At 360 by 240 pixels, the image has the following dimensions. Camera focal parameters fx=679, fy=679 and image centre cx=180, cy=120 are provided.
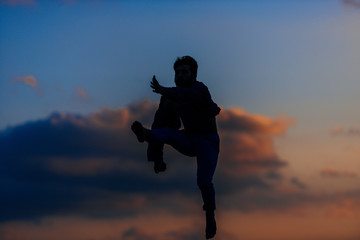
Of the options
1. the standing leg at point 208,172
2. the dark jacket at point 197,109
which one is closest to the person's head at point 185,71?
the dark jacket at point 197,109

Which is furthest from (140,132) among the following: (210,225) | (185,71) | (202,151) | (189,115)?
(210,225)

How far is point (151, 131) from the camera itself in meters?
14.7

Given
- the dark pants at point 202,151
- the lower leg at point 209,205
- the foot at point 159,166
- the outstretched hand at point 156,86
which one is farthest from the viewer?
the foot at point 159,166

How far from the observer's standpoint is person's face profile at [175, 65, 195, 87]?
1521cm

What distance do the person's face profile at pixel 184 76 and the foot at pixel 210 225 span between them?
311 centimetres

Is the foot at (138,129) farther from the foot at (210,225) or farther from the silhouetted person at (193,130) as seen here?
the foot at (210,225)

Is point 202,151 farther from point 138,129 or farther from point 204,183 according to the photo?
point 138,129

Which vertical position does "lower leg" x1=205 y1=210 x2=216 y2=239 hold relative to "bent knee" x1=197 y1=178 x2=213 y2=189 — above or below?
below

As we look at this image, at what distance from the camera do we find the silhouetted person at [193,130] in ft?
49.9

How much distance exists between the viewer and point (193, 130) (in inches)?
623

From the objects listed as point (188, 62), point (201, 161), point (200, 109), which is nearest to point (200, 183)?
point (201, 161)

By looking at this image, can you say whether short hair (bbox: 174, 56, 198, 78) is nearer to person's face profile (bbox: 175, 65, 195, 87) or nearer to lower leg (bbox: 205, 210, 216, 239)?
person's face profile (bbox: 175, 65, 195, 87)

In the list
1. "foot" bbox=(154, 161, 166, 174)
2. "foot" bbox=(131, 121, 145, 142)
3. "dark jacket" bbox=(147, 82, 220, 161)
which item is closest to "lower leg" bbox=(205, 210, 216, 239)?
"foot" bbox=(154, 161, 166, 174)

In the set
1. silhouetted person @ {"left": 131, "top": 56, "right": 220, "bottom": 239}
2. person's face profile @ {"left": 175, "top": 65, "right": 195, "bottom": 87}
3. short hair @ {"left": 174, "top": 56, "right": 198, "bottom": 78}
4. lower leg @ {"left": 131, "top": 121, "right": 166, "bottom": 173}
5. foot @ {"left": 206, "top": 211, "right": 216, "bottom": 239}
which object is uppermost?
short hair @ {"left": 174, "top": 56, "right": 198, "bottom": 78}
